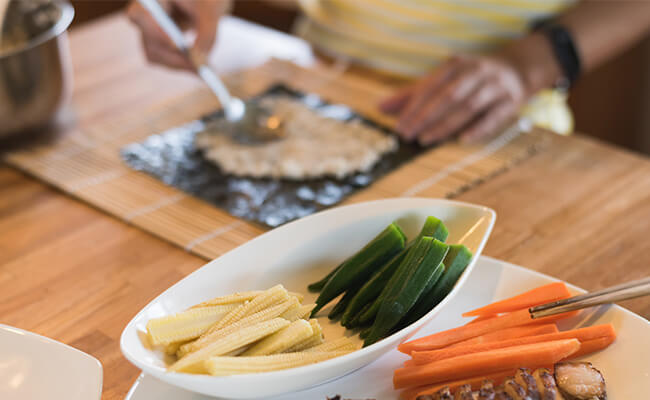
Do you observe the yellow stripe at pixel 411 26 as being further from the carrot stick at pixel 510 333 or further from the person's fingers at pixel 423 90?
the carrot stick at pixel 510 333

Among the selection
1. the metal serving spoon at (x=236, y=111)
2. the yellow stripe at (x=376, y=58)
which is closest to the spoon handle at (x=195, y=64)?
the metal serving spoon at (x=236, y=111)

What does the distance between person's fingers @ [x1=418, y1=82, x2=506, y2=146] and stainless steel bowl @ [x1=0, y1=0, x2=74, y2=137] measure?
0.77 meters

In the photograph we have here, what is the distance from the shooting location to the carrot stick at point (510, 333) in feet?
2.47

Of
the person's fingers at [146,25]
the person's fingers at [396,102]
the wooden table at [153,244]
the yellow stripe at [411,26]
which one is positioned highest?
the yellow stripe at [411,26]

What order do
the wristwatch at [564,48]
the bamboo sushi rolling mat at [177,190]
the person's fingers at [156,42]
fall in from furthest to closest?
the wristwatch at [564,48]
the person's fingers at [156,42]
the bamboo sushi rolling mat at [177,190]

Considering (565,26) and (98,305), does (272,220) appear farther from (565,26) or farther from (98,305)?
(565,26)

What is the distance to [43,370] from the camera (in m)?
0.72

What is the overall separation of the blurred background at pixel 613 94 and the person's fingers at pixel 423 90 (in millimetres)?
1279

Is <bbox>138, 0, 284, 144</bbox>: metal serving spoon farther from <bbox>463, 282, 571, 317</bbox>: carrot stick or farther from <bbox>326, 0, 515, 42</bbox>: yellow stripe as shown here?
<bbox>463, 282, 571, 317</bbox>: carrot stick

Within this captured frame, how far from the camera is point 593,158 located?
1257 mm

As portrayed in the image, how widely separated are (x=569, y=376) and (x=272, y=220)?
0.56 metres

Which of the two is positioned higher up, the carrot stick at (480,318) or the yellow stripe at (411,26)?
the yellow stripe at (411,26)

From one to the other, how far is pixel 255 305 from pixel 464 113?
83 centimetres

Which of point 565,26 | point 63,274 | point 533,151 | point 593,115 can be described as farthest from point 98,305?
point 593,115
